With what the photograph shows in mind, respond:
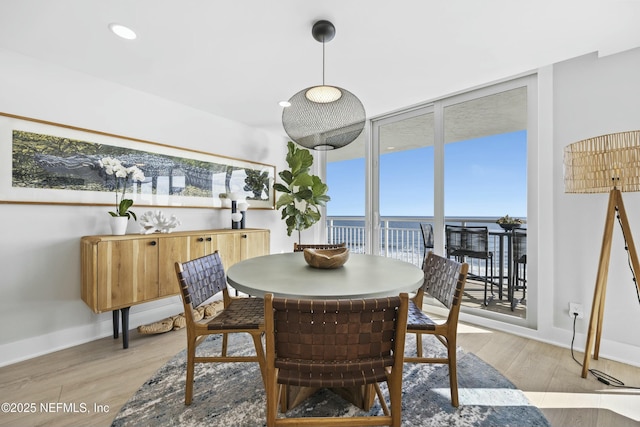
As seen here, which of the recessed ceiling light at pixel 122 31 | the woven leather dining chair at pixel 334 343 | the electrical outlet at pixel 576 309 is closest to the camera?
the woven leather dining chair at pixel 334 343

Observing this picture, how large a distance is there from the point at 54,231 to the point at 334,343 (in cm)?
269

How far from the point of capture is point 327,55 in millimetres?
2264

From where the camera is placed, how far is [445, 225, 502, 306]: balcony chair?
313 centimetres

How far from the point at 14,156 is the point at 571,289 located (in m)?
4.60

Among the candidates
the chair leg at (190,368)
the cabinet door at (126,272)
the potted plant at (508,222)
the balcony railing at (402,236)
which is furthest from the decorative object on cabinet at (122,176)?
the potted plant at (508,222)

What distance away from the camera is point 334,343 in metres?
0.98

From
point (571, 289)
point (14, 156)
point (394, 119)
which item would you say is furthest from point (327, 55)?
point (571, 289)

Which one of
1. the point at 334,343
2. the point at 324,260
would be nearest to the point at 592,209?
the point at 324,260

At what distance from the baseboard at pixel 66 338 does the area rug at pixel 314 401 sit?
1061mm

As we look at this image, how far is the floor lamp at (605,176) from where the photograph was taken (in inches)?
70.9

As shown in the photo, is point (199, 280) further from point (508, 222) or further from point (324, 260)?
point (508, 222)

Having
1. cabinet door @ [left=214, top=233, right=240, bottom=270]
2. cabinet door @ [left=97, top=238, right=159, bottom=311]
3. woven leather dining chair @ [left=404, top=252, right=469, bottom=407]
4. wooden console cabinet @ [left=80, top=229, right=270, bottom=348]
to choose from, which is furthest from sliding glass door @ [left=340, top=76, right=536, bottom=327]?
cabinet door @ [left=97, top=238, right=159, bottom=311]

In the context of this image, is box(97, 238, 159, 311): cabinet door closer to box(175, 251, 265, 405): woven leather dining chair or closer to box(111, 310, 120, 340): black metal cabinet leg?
box(111, 310, 120, 340): black metal cabinet leg

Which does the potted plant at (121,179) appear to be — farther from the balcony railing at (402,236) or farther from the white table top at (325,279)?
the balcony railing at (402,236)
